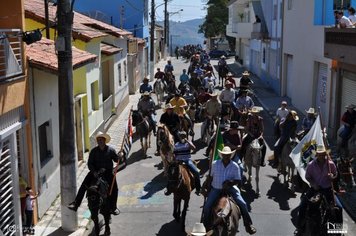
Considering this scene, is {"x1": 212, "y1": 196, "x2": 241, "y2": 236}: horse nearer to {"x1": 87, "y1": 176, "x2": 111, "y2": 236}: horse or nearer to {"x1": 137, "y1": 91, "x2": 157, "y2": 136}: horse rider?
{"x1": 87, "y1": 176, "x2": 111, "y2": 236}: horse

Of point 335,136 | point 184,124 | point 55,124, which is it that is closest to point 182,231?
point 55,124

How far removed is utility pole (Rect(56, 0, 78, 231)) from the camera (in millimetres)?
10031

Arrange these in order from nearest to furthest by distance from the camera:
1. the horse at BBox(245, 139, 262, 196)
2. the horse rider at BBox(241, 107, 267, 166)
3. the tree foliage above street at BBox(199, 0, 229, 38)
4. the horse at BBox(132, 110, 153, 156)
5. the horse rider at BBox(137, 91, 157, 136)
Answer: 1. the horse at BBox(245, 139, 262, 196)
2. the horse rider at BBox(241, 107, 267, 166)
3. the horse at BBox(132, 110, 153, 156)
4. the horse rider at BBox(137, 91, 157, 136)
5. the tree foliage above street at BBox(199, 0, 229, 38)

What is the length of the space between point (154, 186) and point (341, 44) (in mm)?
7905

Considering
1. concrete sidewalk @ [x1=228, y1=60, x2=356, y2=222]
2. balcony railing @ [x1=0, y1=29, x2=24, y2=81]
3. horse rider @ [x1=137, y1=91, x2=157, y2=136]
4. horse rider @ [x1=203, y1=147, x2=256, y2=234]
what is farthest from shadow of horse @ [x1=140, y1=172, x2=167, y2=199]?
balcony railing @ [x1=0, y1=29, x2=24, y2=81]

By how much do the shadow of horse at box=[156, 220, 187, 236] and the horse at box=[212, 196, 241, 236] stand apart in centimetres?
191

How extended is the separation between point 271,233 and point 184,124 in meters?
7.08

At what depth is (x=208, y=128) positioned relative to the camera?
17844mm

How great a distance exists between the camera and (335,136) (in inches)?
757

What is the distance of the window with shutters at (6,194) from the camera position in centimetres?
938

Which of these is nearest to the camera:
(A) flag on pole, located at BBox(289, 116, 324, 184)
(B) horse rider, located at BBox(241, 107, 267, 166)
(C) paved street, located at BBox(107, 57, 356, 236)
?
(C) paved street, located at BBox(107, 57, 356, 236)

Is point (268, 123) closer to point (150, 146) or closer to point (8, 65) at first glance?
point (150, 146)

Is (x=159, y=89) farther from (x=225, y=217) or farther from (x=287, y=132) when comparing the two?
(x=225, y=217)

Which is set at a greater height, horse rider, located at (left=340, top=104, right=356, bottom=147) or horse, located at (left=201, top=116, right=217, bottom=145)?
horse rider, located at (left=340, top=104, right=356, bottom=147)
